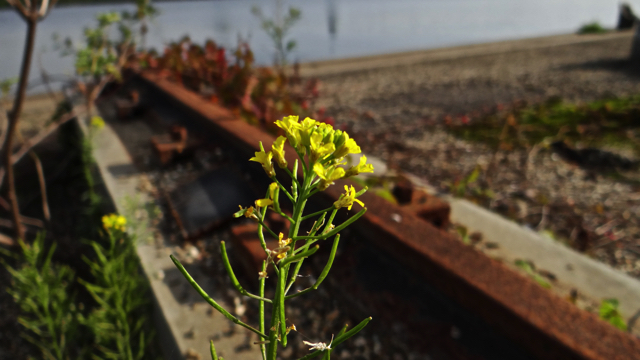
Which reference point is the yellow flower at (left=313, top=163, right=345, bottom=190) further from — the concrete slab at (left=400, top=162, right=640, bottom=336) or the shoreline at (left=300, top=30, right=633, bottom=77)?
the shoreline at (left=300, top=30, right=633, bottom=77)

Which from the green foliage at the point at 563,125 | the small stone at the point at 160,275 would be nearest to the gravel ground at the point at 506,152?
the green foliage at the point at 563,125

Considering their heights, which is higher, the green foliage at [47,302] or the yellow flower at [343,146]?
the yellow flower at [343,146]

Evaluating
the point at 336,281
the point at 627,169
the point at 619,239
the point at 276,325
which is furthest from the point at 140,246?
the point at 627,169

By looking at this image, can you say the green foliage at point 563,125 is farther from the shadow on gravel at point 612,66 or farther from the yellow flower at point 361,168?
the yellow flower at point 361,168

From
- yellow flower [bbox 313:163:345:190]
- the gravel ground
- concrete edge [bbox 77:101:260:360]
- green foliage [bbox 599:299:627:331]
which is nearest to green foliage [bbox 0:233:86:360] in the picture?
concrete edge [bbox 77:101:260:360]

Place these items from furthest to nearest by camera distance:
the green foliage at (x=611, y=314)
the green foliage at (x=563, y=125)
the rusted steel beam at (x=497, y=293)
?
1. the green foliage at (x=563, y=125)
2. the green foliage at (x=611, y=314)
3. the rusted steel beam at (x=497, y=293)

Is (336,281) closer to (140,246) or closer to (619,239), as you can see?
(140,246)

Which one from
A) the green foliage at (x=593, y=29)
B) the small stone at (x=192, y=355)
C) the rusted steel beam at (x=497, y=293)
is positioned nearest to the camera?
the rusted steel beam at (x=497, y=293)
